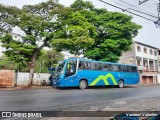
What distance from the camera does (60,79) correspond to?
19484mm

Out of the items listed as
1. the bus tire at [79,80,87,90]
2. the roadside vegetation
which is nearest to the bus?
the bus tire at [79,80,87,90]

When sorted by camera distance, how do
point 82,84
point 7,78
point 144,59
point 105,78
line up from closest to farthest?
point 82,84
point 7,78
point 105,78
point 144,59

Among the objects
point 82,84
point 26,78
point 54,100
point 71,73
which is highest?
point 71,73

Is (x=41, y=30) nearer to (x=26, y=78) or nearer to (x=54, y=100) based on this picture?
(x=26, y=78)

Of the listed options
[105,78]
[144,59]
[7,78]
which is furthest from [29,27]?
[144,59]

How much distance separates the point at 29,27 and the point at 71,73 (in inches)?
301

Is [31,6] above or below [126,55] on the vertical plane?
above

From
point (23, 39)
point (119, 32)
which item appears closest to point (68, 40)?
point (23, 39)

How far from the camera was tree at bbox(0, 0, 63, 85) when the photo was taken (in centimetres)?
2217

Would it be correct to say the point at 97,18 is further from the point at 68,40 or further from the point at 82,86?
the point at 82,86

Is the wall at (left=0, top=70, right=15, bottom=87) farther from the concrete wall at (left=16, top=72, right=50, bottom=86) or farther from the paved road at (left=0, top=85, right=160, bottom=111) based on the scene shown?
the paved road at (left=0, top=85, right=160, bottom=111)

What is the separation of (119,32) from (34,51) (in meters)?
13.1

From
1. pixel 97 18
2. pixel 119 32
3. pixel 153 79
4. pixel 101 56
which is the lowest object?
pixel 153 79

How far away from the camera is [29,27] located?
2291 cm
